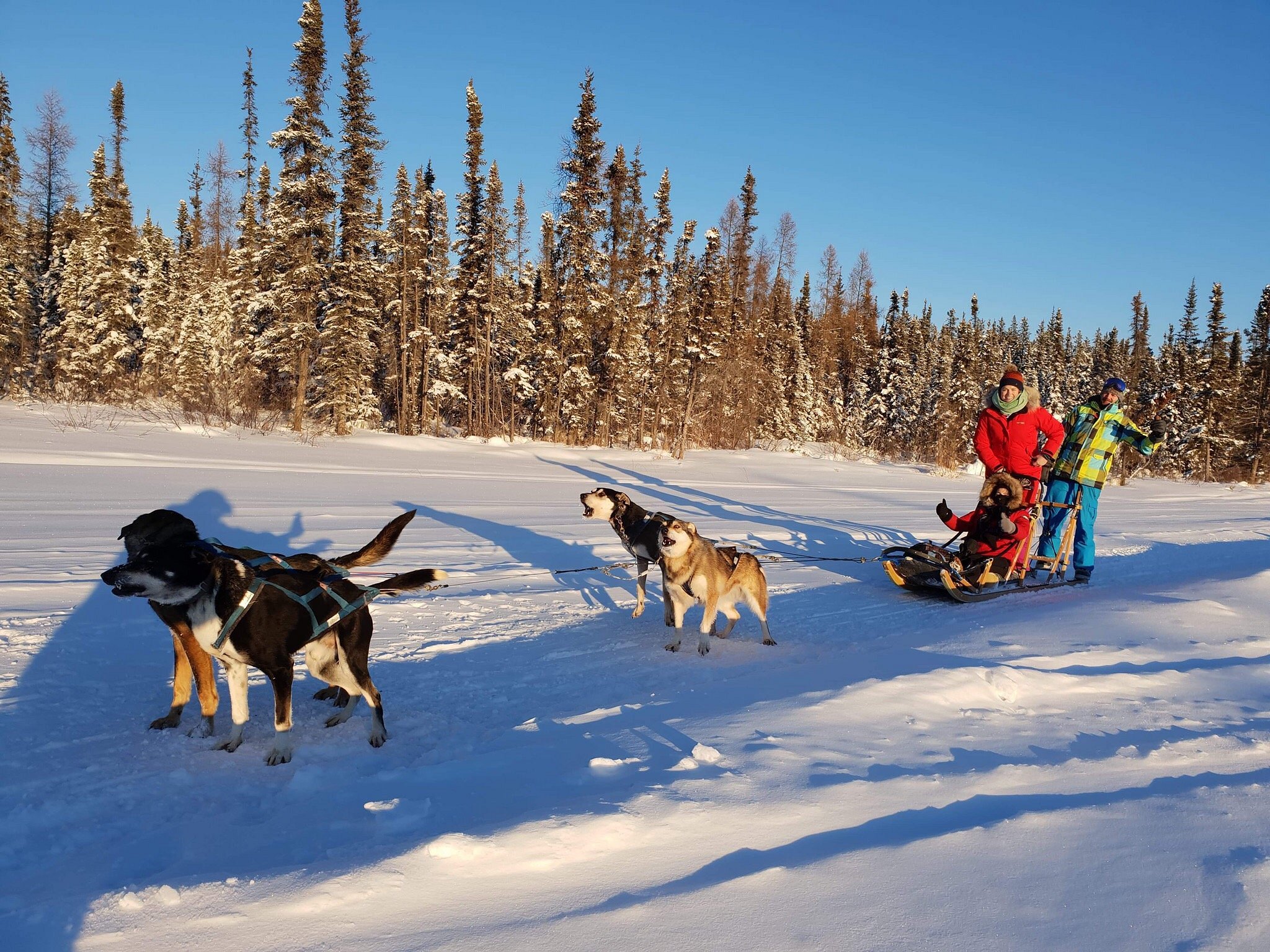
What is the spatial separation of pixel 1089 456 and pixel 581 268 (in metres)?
26.9

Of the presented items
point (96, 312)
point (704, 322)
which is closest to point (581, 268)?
point (704, 322)

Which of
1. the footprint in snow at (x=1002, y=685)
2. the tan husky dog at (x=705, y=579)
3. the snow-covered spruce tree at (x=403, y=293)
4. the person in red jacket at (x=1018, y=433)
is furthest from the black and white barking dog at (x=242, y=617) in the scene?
the snow-covered spruce tree at (x=403, y=293)

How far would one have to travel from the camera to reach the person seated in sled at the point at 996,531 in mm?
8352

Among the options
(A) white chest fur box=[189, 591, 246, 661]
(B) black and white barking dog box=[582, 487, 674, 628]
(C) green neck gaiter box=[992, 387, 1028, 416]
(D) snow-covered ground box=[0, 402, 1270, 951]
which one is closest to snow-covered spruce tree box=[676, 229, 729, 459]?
(C) green neck gaiter box=[992, 387, 1028, 416]

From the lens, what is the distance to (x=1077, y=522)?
364 inches

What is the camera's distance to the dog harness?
11.4 ft

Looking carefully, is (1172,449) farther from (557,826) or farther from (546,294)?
(557,826)

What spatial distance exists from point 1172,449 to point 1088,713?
5395cm

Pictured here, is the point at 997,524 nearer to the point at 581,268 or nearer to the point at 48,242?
the point at 581,268

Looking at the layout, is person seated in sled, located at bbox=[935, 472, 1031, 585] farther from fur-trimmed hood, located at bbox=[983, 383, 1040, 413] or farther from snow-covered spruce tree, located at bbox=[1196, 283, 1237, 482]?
snow-covered spruce tree, located at bbox=[1196, 283, 1237, 482]

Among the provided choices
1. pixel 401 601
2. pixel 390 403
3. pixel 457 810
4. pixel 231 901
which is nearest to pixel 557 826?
pixel 457 810

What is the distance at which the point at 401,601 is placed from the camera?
22.9 ft

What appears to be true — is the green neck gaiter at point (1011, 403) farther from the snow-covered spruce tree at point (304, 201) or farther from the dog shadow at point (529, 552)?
the snow-covered spruce tree at point (304, 201)

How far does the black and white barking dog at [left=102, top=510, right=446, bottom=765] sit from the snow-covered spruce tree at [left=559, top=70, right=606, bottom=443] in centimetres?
3073
